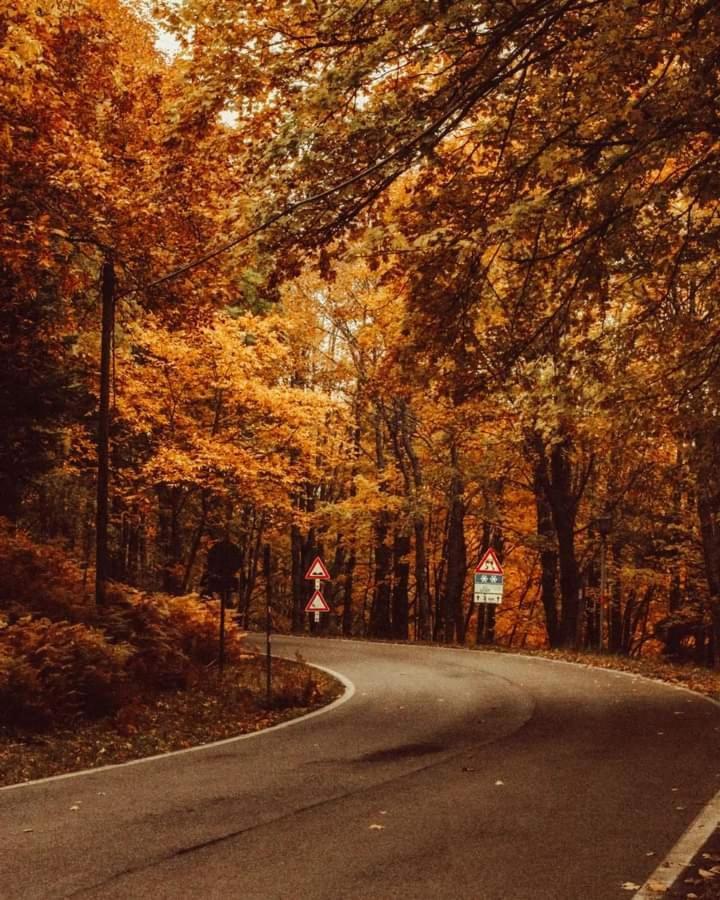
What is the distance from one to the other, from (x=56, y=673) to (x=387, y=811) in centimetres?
650

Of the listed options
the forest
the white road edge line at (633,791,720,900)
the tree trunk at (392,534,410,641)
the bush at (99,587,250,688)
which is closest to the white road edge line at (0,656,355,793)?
the forest

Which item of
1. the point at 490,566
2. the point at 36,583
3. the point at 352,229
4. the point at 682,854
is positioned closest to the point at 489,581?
the point at 490,566

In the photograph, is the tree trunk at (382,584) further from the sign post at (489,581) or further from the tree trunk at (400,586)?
the sign post at (489,581)

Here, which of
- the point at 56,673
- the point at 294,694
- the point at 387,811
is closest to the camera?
the point at 387,811

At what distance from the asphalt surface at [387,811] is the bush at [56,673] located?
233 cm

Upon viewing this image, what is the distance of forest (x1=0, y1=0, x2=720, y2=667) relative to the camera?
703 cm

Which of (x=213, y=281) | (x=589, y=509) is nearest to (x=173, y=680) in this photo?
(x=213, y=281)

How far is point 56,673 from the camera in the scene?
39.9 ft

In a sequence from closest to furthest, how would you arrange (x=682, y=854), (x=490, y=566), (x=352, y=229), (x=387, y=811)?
1. (x=682, y=854)
2. (x=387, y=811)
3. (x=352, y=229)
4. (x=490, y=566)

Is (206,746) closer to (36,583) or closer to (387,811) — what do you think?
(387,811)

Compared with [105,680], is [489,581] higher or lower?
higher

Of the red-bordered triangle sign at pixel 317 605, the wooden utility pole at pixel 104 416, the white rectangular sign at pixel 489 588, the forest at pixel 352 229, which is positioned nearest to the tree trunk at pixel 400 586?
the forest at pixel 352 229

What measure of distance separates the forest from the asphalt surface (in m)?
3.94

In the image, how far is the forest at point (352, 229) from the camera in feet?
23.1
